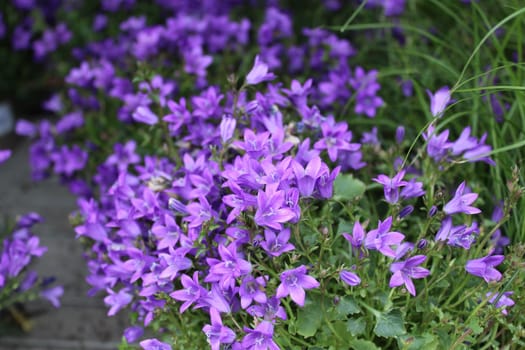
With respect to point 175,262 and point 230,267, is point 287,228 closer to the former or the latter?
point 230,267

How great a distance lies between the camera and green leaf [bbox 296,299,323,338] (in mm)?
1419

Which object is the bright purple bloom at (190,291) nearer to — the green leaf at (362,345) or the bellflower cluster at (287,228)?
the bellflower cluster at (287,228)

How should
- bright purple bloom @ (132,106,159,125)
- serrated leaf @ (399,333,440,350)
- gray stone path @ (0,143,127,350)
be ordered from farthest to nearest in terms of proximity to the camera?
gray stone path @ (0,143,127,350) < bright purple bloom @ (132,106,159,125) < serrated leaf @ (399,333,440,350)

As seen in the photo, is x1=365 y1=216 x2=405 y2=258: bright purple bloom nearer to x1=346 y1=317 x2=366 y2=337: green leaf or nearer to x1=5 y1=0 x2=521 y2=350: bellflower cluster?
x1=5 y1=0 x2=521 y2=350: bellflower cluster

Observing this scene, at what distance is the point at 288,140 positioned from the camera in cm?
166

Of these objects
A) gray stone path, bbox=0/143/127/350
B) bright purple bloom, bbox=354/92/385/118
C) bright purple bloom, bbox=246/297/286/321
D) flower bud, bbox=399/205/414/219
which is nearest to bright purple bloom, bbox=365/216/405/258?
flower bud, bbox=399/205/414/219

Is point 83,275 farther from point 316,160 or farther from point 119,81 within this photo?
point 316,160

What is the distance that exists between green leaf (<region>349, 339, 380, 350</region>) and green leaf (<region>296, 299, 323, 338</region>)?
0.08m

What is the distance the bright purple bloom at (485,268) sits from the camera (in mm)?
1409

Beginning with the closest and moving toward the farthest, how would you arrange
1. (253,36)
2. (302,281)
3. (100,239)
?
(302,281)
(100,239)
(253,36)

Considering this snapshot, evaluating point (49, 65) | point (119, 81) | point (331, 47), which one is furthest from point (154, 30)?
point (49, 65)

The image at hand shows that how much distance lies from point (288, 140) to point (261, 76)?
0.20 m

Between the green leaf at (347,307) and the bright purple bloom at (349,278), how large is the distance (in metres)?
0.07

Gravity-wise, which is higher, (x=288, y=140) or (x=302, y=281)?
(x=288, y=140)
